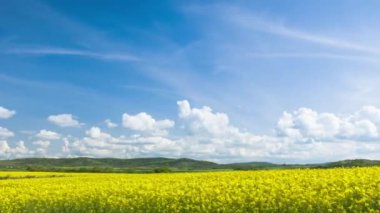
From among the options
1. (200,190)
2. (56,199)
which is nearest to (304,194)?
(200,190)

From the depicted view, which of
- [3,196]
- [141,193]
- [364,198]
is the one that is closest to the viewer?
[364,198]

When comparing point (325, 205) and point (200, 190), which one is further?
point (200, 190)

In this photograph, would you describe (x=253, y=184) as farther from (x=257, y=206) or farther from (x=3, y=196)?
(x=3, y=196)

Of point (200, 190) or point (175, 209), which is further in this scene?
point (200, 190)

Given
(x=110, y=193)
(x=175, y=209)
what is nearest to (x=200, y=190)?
(x=175, y=209)

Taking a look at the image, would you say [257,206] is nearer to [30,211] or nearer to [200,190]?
[200,190]

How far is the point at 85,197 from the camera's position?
78.2ft

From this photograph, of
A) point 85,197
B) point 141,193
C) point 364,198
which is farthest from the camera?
point 85,197

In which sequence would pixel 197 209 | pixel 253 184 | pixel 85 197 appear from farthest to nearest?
pixel 85 197
pixel 253 184
pixel 197 209

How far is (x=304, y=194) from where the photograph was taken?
15875 mm

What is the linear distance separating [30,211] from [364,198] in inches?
651

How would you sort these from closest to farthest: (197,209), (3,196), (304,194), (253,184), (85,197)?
(304,194), (197,209), (253,184), (85,197), (3,196)

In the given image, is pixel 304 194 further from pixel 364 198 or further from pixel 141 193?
pixel 141 193

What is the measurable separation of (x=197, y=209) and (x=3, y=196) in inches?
586
